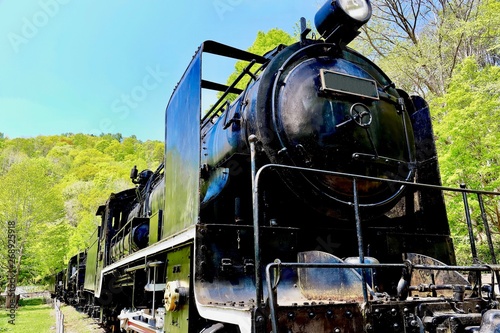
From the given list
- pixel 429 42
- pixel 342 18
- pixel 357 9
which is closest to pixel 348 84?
pixel 342 18

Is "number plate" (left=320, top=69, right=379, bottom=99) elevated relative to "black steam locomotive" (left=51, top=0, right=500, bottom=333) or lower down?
elevated

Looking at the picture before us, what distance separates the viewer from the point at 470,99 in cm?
1031

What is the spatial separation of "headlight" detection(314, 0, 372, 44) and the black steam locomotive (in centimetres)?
1

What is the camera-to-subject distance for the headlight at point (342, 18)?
370 centimetres

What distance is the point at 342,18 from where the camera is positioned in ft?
12.2

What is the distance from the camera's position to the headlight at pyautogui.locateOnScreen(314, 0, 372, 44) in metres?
3.70

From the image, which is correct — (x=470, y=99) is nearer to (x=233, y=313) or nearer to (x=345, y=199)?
(x=345, y=199)

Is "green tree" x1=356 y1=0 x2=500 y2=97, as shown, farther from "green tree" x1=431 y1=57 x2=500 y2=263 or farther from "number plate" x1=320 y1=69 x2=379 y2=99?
"number plate" x1=320 y1=69 x2=379 y2=99

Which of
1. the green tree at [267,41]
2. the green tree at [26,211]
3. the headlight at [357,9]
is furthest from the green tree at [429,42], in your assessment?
the green tree at [26,211]

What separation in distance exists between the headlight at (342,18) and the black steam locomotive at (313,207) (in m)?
0.01

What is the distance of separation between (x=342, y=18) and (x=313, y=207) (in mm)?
1855

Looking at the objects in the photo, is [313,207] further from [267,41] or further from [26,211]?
[26,211]

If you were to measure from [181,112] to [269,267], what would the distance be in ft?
7.81

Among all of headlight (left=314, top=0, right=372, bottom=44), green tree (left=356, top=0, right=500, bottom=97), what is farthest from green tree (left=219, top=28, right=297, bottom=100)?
headlight (left=314, top=0, right=372, bottom=44)
